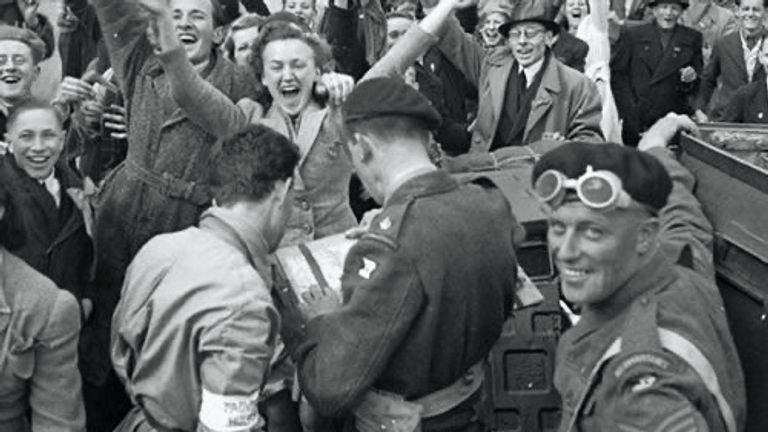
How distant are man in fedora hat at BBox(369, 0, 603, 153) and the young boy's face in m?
2.24

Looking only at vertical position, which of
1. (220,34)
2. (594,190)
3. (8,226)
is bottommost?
(220,34)

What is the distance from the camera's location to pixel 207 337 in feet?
12.8

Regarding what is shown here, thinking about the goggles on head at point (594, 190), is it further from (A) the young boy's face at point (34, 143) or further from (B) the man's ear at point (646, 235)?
(A) the young boy's face at point (34, 143)

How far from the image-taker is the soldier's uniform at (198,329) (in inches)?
153

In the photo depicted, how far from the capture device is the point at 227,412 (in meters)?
3.87

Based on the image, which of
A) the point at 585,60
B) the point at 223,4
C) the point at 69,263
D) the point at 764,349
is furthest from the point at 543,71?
the point at 764,349

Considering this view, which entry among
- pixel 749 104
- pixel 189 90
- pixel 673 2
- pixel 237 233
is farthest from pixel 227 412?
pixel 673 2

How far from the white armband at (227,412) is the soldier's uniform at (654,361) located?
953mm

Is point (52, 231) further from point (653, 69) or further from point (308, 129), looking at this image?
point (653, 69)

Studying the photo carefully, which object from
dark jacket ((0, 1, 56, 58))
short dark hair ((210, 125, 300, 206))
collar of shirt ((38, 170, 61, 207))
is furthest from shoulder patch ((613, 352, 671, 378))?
dark jacket ((0, 1, 56, 58))

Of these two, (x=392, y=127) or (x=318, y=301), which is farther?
(x=318, y=301)

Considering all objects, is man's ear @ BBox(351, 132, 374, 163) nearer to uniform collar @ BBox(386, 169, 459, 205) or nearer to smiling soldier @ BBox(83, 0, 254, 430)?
uniform collar @ BBox(386, 169, 459, 205)

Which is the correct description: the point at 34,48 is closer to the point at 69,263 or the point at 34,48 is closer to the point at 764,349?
the point at 69,263

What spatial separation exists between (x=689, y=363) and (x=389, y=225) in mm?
1117
